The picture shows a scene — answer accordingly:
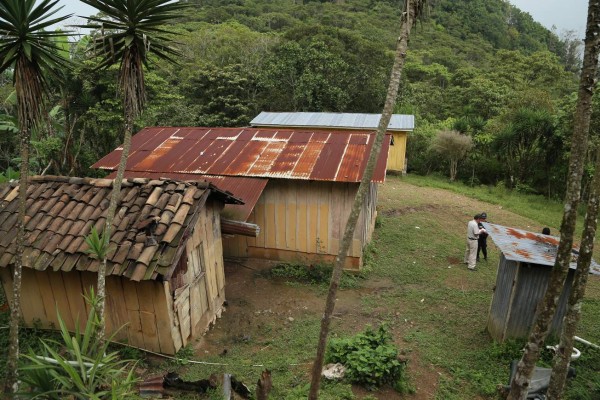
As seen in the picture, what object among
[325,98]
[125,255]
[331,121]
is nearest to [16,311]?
[125,255]

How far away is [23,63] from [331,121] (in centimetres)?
1685

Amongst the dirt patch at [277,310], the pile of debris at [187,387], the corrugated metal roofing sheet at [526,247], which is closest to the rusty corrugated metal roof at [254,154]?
the dirt patch at [277,310]

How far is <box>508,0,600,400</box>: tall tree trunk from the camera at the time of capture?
3.98 meters

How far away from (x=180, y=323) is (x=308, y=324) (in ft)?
8.75

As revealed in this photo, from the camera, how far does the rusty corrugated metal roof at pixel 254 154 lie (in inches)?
397

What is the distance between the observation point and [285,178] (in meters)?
10.0

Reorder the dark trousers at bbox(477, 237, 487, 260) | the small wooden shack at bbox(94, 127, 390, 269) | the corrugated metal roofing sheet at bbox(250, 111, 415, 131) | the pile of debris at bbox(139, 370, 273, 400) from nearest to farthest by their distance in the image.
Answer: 1. the pile of debris at bbox(139, 370, 273, 400)
2. the small wooden shack at bbox(94, 127, 390, 269)
3. the dark trousers at bbox(477, 237, 487, 260)
4. the corrugated metal roofing sheet at bbox(250, 111, 415, 131)

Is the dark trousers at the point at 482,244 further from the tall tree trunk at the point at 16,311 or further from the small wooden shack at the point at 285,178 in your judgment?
the tall tree trunk at the point at 16,311

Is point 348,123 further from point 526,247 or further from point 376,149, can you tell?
point 376,149

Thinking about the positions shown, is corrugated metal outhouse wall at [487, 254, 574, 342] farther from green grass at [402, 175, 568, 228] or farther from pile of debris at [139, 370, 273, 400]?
green grass at [402, 175, 568, 228]

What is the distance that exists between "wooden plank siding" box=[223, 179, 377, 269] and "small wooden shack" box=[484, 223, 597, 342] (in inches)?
153

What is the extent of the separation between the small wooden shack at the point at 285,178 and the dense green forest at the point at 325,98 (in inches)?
98.9

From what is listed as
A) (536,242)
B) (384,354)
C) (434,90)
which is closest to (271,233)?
(384,354)

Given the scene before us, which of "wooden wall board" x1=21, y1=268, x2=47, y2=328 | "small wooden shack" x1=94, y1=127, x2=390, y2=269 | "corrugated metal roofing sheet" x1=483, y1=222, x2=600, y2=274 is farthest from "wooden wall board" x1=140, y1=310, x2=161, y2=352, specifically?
"corrugated metal roofing sheet" x1=483, y1=222, x2=600, y2=274
